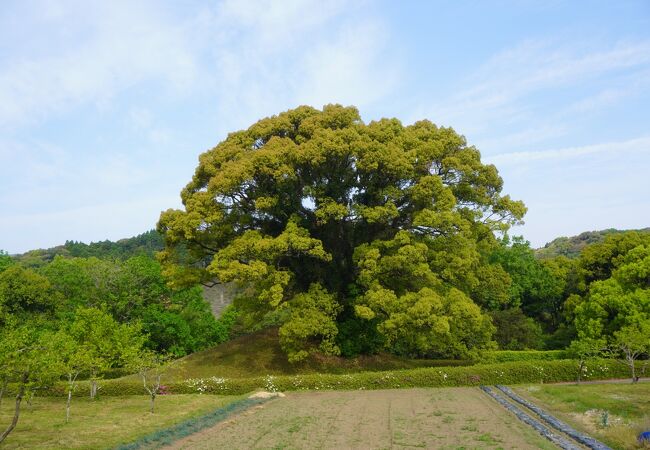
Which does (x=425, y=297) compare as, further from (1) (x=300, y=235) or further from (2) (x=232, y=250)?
(2) (x=232, y=250)

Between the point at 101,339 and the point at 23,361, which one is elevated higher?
the point at 23,361

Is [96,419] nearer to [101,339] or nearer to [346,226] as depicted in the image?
[101,339]

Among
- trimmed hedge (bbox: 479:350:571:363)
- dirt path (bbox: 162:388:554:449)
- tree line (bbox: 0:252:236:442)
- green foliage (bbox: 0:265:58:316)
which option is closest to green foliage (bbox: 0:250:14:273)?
tree line (bbox: 0:252:236:442)

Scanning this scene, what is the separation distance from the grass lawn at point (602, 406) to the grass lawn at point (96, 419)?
1202cm

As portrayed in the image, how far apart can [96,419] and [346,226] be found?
15.5 m

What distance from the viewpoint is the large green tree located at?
24328 millimetres

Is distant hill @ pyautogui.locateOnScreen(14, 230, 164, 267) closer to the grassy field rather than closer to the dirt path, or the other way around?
the grassy field

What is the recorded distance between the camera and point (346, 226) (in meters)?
28.0

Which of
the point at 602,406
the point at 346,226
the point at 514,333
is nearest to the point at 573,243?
the point at 514,333

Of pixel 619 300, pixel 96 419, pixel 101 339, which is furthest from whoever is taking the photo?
pixel 619 300

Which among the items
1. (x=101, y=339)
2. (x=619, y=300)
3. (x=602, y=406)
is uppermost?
(x=619, y=300)

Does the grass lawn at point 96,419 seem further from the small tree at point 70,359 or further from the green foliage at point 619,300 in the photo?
the green foliage at point 619,300

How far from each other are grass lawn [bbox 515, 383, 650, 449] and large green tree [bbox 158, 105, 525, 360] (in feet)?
17.4

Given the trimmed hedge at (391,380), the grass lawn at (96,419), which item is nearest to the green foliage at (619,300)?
the trimmed hedge at (391,380)
